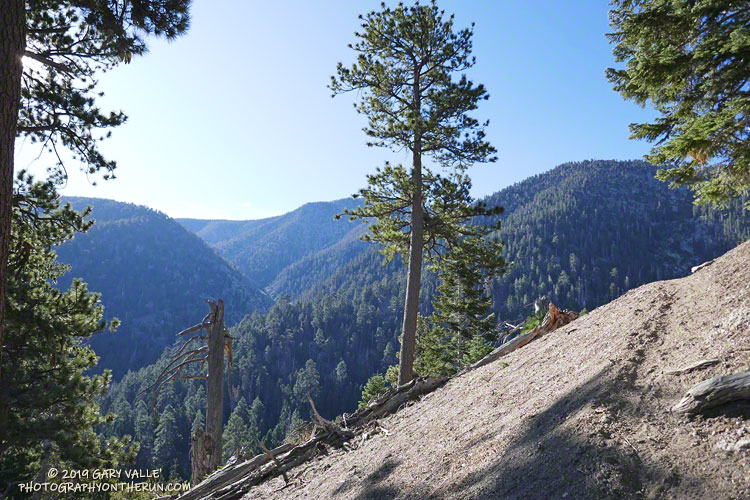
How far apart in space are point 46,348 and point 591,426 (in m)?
9.76

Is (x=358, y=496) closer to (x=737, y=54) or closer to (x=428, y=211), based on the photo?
(x=737, y=54)

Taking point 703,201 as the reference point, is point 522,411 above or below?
below

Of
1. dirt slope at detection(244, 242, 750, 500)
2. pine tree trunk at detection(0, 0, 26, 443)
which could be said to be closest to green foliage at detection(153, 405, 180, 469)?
dirt slope at detection(244, 242, 750, 500)

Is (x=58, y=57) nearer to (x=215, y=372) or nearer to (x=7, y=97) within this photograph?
(x=7, y=97)

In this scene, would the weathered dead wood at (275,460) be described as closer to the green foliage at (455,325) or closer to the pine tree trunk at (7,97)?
the pine tree trunk at (7,97)

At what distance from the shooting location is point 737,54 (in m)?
6.15

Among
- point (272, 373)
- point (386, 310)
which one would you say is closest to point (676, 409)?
point (272, 373)

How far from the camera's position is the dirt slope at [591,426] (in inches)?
123

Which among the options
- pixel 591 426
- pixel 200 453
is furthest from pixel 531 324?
pixel 200 453

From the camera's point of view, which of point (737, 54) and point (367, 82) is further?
point (367, 82)

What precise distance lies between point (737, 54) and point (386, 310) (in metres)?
154

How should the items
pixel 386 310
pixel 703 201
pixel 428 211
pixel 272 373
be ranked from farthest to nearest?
pixel 386 310 → pixel 272 373 → pixel 428 211 → pixel 703 201

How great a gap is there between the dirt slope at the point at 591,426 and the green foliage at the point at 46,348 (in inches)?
195

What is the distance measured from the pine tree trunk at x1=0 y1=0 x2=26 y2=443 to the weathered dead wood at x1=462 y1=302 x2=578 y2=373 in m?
7.62
